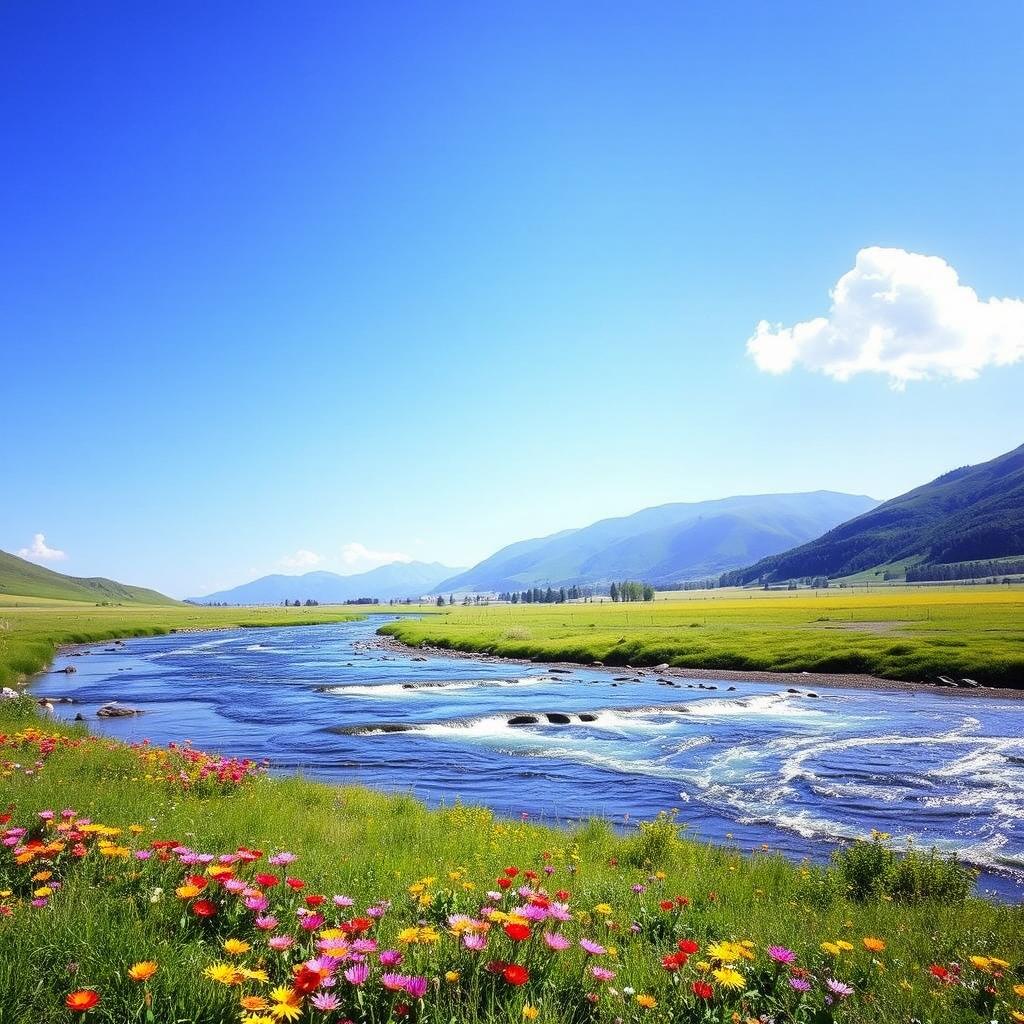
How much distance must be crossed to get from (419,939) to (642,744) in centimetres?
2832

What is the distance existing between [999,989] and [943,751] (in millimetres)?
27541

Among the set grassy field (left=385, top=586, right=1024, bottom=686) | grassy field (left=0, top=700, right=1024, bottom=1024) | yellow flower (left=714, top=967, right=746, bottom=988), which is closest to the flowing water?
grassy field (left=385, top=586, right=1024, bottom=686)

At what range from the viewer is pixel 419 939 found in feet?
13.1

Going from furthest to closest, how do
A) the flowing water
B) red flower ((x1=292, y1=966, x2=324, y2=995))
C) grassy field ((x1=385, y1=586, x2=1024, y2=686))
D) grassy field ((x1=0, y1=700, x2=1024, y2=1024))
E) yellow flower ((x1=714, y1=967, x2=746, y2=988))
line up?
grassy field ((x1=385, y1=586, x2=1024, y2=686)) → the flowing water → yellow flower ((x1=714, y1=967, x2=746, y2=988)) → grassy field ((x1=0, y1=700, x2=1024, y2=1024)) → red flower ((x1=292, y1=966, x2=324, y2=995))

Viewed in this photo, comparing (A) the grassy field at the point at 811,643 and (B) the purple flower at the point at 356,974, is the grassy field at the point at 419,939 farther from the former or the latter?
(A) the grassy field at the point at 811,643

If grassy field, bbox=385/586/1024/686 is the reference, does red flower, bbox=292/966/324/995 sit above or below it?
above

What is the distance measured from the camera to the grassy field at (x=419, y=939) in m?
3.62

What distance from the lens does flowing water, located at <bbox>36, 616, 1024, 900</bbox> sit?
1933cm

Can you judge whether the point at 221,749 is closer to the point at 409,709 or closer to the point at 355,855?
the point at 409,709

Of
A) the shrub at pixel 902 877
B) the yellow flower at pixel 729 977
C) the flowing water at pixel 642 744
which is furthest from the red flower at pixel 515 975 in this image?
the flowing water at pixel 642 744

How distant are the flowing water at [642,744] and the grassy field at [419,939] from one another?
723 cm

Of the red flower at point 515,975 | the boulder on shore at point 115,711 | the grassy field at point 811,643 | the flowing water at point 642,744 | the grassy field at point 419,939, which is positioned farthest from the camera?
the grassy field at point 811,643

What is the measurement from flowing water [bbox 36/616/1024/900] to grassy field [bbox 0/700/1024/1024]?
7233 millimetres

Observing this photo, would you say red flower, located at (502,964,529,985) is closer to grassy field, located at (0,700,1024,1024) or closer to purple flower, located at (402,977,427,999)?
grassy field, located at (0,700,1024,1024)
